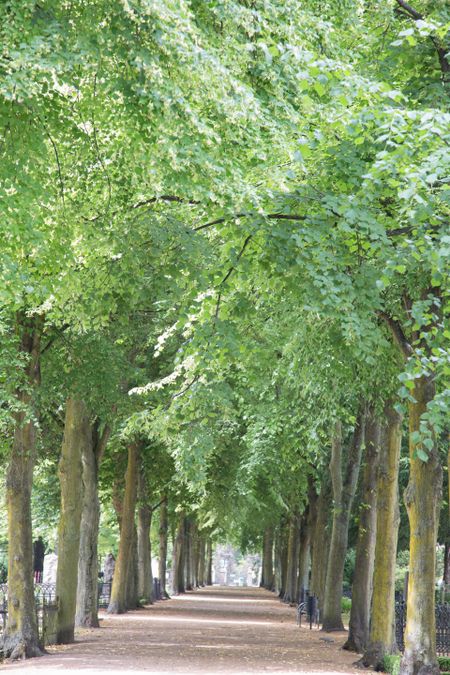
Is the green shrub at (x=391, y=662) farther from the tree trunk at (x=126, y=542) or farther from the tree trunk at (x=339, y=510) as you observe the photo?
the tree trunk at (x=126, y=542)


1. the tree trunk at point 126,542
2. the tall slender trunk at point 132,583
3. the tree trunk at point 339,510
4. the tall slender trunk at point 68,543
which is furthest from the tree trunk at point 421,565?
the tall slender trunk at point 132,583

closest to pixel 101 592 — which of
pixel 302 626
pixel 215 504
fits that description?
pixel 215 504

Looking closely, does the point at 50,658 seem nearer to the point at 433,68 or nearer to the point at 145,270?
the point at 145,270

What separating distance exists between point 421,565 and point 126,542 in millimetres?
20295

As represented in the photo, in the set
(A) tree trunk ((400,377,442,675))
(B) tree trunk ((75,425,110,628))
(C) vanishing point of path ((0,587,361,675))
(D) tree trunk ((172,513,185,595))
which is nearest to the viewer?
(A) tree trunk ((400,377,442,675))

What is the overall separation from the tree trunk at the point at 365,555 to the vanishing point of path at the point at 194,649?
0.54 metres

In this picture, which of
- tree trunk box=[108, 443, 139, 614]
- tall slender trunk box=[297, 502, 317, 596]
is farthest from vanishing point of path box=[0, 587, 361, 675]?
tall slender trunk box=[297, 502, 317, 596]

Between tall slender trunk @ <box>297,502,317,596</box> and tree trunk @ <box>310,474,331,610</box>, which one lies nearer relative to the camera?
tree trunk @ <box>310,474,331,610</box>

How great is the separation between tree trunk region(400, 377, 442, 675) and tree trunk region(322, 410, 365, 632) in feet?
32.7

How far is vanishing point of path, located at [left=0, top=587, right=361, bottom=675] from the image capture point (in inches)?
637

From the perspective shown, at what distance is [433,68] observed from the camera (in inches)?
507

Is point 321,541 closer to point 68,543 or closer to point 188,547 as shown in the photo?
point 68,543

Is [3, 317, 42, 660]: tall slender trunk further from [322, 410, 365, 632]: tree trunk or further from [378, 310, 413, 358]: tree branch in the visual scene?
[322, 410, 365, 632]: tree trunk

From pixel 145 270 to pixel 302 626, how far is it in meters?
19.8
